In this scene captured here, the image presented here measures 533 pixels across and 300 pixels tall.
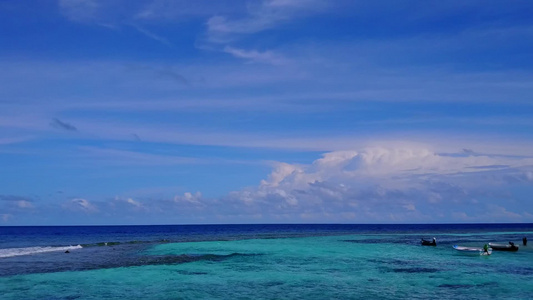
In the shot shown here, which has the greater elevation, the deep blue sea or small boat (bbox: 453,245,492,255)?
small boat (bbox: 453,245,492,255)

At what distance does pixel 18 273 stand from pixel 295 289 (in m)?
22.0

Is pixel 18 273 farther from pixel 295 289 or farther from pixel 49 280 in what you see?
pixel 295 289

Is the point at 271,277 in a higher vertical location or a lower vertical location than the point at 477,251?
lower

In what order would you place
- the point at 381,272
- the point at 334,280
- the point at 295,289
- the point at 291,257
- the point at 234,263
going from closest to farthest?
the point at 295,289, the point at 334,280, the point at 381,272, the point at 234,263, the point at 291,257

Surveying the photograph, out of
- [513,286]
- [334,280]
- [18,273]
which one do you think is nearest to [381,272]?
[334,280]

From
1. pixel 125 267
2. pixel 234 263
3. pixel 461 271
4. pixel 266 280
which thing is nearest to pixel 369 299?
pixel 266 280

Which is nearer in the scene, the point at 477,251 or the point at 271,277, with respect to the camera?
the point at 271,277

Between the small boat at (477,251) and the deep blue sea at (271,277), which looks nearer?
the deep blue sea at (271,277)

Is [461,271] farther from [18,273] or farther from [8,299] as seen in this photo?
[18,273]

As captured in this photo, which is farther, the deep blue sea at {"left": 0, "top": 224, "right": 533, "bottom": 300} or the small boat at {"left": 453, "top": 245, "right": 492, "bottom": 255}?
the small boat at {"left": 453, "top": 245, "right": 492, "bottom": 255}

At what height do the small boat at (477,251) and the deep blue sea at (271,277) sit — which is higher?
the small boat at (477,251)

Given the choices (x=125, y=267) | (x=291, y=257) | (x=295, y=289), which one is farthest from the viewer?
(x=291, y=257)

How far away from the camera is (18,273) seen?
37.7 metres

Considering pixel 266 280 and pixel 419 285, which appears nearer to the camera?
pixel 419 285
